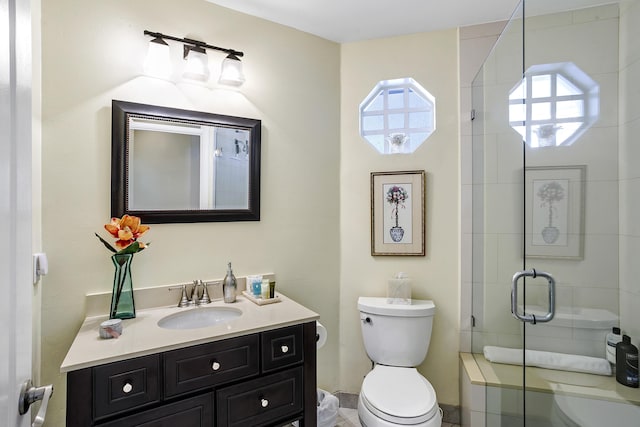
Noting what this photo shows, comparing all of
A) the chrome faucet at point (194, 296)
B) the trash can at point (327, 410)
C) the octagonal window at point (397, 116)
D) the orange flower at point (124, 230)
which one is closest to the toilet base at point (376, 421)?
the trash can at point (327, 410)

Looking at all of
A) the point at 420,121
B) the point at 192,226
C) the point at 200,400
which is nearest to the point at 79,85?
the point at 192,226

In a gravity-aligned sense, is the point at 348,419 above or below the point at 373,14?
below

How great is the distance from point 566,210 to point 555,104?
1.53 ft

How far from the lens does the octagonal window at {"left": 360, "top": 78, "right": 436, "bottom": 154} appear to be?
2.29 metres

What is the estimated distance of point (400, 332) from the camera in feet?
6.71

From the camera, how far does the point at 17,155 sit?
25.4 inches

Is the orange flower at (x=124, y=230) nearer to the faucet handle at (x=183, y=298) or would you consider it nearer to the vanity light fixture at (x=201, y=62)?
the faucet handle at (x=183, y=298)

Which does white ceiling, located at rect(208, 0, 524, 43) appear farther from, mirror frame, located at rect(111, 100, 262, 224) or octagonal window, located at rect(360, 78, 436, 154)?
mirror frame, located at rect(111, 100, 262, 224)

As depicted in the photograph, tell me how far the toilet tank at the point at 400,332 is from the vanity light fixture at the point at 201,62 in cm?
157

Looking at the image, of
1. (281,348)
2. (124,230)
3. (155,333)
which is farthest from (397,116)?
(155,333)

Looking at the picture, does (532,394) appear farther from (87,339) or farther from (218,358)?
(87,339)

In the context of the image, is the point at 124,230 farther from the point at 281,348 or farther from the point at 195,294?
the point at 281,348

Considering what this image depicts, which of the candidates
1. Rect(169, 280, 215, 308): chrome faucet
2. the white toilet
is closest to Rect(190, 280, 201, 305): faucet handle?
Rect(169, 280, 215, 308): chrome faucet

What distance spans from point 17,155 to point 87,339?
965 mm
